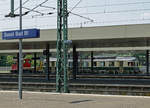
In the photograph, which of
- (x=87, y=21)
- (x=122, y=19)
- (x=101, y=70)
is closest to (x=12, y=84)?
(x=87, y=21)

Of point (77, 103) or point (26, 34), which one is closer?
point (77, 103)

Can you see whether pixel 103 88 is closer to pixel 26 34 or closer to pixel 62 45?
pixel 62 45

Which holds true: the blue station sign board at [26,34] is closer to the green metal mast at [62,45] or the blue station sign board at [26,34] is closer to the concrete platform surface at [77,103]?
the concrete platform surface at [77,103]

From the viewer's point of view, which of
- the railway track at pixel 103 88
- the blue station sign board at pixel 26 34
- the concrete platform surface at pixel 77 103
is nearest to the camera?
the concrete platform surface at pixel 77 103

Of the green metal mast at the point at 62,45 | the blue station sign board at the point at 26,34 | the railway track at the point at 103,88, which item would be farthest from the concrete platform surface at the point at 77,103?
the railway track at the point at 103,88

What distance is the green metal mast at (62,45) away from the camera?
59.9ft

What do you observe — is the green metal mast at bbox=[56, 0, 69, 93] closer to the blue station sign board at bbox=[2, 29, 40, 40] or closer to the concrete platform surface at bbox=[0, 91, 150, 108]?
the blue station sign board at bbox=[2, 29, 40, 40]

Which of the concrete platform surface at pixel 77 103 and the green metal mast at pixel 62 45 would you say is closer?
the concrete platform surface at pixel 77 103

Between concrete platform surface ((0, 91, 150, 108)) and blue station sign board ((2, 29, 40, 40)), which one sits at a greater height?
blue station sign board ((2, 29, 40, 40))

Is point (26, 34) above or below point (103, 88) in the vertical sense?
above

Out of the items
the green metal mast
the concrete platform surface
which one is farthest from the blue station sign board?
the green metal mast

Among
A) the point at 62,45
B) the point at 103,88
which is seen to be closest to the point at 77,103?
the point at 62,45

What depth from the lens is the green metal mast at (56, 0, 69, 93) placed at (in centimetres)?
1827

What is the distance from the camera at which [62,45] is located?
19000mm
